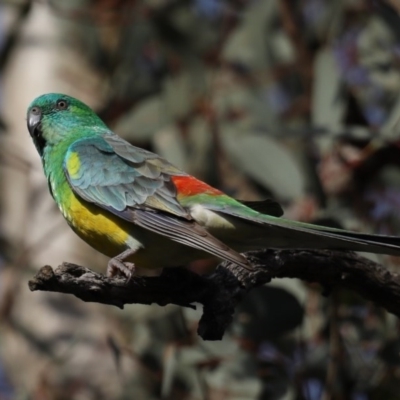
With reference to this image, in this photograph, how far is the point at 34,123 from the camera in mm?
3131

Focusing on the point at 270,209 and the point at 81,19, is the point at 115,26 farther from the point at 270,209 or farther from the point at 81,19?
the point at 270,209

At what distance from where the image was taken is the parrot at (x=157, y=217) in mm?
2293

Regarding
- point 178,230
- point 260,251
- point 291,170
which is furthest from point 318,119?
point 178,230

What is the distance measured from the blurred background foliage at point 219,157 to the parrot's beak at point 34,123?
77cm

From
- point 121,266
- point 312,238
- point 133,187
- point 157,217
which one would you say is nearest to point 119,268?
point 121,266

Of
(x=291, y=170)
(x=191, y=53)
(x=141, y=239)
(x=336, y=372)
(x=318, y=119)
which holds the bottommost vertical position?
(x=336, y=372)

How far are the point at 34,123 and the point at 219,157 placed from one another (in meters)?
1.52

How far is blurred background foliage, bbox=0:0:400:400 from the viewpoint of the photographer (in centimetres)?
335

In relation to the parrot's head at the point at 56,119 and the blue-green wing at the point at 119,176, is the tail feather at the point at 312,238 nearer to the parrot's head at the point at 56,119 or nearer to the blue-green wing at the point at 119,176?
the blue-green wing at the point at 119,176

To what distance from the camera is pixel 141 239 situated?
2.50m

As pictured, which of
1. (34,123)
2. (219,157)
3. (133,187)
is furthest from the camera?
(219,157)

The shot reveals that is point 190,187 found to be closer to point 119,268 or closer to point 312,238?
point 119,268

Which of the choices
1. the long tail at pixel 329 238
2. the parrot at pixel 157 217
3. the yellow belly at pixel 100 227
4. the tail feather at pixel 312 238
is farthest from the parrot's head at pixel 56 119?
the long tail at pixel 329 238

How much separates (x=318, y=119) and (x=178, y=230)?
1.61 meters
